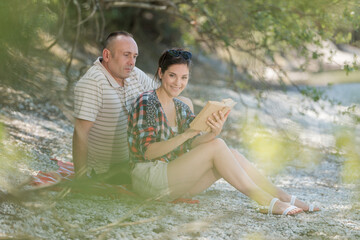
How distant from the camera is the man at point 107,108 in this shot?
3299mm

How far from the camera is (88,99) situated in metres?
3.30

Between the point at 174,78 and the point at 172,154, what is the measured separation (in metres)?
0.55

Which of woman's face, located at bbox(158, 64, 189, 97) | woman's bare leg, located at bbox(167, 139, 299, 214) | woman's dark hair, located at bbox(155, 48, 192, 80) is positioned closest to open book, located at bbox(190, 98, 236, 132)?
woman's bare leg, located at bbox(167, 139, 299, 214)

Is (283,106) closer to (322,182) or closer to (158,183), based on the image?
(322,182)

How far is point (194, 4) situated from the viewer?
6.38m

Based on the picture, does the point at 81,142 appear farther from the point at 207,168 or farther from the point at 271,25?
the point at 271,25

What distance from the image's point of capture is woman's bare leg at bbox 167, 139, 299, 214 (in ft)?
10.4

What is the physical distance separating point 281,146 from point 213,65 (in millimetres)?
7340

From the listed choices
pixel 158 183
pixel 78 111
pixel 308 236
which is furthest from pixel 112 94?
pixel 308 236

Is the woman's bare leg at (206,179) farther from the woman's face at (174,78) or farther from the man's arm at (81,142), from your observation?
the man's arm at (81,142)

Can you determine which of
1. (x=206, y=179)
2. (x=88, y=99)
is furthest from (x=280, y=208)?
(x=88, y=99)

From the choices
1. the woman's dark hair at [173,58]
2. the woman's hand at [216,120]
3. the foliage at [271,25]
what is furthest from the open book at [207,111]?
the foliage at [271,25]

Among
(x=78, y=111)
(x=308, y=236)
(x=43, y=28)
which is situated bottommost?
(x=308, y=236)

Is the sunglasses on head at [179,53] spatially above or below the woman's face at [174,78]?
above
